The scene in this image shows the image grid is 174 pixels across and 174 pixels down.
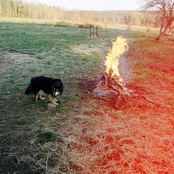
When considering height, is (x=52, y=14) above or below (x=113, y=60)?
above

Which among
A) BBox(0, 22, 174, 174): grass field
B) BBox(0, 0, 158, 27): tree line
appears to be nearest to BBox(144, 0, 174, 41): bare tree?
BBox(0, 22, 174, 174): grass field

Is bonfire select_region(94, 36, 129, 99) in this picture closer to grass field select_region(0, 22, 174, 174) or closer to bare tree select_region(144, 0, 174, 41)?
grass field select_region(0, 22, 174, 174)

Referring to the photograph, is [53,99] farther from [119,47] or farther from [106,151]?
[119,47]

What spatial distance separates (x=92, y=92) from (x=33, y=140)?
3259mm

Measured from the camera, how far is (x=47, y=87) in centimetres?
569

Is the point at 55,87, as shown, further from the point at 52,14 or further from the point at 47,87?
the point at 52,14

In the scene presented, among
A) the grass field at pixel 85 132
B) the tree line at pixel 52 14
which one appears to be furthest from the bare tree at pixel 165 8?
the tree line at pixel 52 14

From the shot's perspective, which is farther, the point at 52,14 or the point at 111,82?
the point at 52,14

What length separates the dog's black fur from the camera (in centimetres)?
556

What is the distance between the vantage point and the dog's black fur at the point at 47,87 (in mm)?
5561

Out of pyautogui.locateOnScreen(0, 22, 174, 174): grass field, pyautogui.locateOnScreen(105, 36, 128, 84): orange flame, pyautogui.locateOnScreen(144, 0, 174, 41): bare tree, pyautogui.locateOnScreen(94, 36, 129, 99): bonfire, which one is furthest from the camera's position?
pyautogui.locateOnScreen(144, 0, 174, 41): bare tree

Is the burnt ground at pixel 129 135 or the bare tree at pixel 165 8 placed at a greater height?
the bare tree at pixel 165 8

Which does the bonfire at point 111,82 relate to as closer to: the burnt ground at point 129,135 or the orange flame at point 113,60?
the orange flame at point 113,60

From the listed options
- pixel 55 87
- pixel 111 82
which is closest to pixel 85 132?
pixel 55 87
